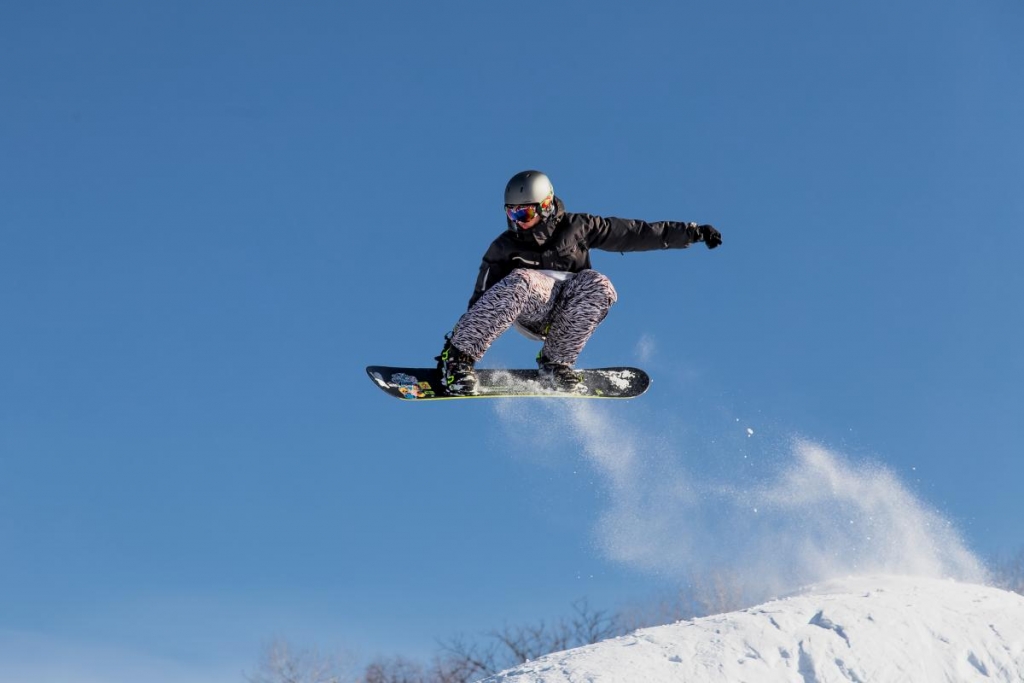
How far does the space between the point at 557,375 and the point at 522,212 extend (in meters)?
1.81

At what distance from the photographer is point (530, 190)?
9781 mm

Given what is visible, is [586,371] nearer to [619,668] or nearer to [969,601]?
[619,668]

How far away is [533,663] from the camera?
51.3 feet

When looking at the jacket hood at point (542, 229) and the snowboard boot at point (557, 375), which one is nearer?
the jacket hood at point (542, 229)

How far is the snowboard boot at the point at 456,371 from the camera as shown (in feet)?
34.0

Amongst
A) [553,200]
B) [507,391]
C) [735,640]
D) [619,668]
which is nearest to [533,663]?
[619,668]

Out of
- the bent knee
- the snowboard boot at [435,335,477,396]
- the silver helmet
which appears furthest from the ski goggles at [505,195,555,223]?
the snowboard boot at [435,335,477,396]

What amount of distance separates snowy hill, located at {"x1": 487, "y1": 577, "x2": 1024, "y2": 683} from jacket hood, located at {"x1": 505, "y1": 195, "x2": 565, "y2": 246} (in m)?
6.13

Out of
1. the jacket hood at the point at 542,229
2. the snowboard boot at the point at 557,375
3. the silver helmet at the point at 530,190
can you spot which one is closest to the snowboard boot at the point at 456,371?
the snowboard boot at the point at 557,375

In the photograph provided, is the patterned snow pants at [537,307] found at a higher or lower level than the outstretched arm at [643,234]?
lower

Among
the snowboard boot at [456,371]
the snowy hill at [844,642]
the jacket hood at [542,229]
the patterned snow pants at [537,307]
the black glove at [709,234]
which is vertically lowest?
the snowy hill at [844,642]

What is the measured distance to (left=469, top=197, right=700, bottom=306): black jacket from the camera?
10156 mm

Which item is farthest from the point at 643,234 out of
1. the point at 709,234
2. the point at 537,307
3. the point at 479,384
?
the point at 479,384

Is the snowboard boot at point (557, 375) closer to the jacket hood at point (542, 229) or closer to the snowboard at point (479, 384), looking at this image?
the snowboard at point (479, 384)
